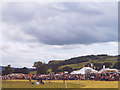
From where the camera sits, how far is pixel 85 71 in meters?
36.2

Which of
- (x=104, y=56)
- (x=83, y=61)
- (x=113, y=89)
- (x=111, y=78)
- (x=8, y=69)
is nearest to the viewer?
(x=113, y=89)

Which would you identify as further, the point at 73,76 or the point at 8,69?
the point at 8,69

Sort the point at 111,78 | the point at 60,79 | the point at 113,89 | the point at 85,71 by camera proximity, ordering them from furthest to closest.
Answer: the point at 85,71, the point at 60,79, the point at 111,78, the point at 113,89

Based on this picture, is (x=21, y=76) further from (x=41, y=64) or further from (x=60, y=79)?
(x=41, y=64)

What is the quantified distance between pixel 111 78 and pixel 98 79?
238 cm

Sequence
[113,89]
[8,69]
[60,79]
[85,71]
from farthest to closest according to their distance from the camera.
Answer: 1. [8,69]
2. [85,71]
3. [60,79]
4. [113,89]

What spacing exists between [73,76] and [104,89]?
13.7 metres

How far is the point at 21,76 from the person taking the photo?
1475 inches

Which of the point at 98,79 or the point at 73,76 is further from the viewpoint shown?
the point at 73,76

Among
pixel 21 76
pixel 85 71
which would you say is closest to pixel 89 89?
pixel 85 71

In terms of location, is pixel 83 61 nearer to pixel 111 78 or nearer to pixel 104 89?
pixel 111 78

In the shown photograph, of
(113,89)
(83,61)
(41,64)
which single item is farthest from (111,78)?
(83,61)

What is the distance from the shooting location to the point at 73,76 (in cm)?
3234

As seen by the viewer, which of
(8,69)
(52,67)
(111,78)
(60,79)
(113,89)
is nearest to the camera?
(113,89)
